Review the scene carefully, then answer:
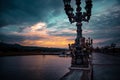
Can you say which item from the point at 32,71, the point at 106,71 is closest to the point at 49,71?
the point at 32,71

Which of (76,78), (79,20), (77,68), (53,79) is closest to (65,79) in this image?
(76,78)

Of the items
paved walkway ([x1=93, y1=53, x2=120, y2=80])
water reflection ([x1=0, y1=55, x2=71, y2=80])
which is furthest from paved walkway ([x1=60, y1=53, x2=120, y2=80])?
water reflection ([x1=0, y1=55, x2=71, y2=80])

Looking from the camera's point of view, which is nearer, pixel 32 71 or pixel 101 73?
Answer: pixel 101 73

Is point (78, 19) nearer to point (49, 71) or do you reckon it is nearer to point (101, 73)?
point (101, 73)

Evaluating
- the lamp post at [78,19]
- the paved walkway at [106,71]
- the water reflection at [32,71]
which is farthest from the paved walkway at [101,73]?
the water reflection at [32,71]

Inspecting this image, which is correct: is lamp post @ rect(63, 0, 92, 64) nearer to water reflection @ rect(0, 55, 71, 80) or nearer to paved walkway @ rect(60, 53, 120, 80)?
paved walkway @ rect(60, 53, 120, 80)

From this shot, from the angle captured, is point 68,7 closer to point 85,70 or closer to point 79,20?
point 79,20

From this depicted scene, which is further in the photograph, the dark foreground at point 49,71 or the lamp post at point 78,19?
the dark foreground at point 49,71

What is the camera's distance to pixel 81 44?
44.4 feet

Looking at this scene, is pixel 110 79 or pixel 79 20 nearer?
pixel 79 20

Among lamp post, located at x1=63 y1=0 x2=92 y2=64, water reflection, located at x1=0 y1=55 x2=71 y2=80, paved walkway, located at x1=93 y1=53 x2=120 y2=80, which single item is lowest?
water reflection, located at x1=0 y1=55 x2=71 y2=80

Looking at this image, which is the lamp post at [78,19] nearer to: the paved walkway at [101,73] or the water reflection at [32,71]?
the paved walkway at [101,73]

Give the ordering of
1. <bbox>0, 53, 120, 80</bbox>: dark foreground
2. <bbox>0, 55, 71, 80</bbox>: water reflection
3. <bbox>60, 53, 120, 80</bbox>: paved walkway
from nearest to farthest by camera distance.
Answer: <bbox>60, 53, 120, 80</bbox>: paved walkway, <bbox>0, 53, 120, 80</bbox>: dark foreground, <bbox>0, 55, 71, 80</bbox>: water reflection

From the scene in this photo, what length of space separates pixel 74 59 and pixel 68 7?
4.85m
